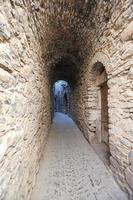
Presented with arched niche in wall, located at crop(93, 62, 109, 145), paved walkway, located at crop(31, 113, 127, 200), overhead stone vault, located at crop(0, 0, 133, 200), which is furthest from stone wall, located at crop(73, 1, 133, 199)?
arched niche in wall, located at crop(93, 62, 109, 145)

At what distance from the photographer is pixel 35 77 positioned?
8.63ft

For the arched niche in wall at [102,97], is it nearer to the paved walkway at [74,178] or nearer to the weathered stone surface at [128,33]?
the paved walkway at [74,178]

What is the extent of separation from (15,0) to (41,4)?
3.63 ft

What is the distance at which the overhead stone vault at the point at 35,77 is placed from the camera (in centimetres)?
125

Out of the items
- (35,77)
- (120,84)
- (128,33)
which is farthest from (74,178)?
(128,33)

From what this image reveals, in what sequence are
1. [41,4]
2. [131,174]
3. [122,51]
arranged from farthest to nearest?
[41,4]
[122,51]
[131,174]

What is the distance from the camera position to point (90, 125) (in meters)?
3.90

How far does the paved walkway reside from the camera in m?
1.98

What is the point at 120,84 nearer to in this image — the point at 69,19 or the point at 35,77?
the point at 35,77

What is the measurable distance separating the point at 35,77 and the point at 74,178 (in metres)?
1.74

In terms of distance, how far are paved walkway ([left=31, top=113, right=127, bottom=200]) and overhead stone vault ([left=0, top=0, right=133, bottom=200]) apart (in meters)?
0.16

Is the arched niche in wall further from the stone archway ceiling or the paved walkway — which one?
the stone archway ceiling

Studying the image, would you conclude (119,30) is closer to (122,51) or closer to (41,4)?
(122,51)

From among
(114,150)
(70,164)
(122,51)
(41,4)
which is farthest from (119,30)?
(70,164)
